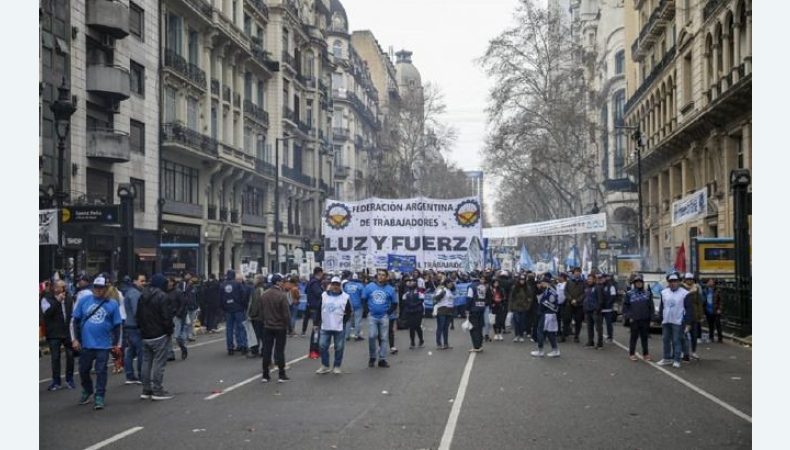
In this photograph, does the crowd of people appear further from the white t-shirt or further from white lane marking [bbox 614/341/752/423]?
white lane marking [bbox 614/341/752/423]

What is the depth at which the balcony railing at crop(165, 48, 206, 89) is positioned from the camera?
40719mm

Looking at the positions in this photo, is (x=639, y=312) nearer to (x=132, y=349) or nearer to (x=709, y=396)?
(x=709, y=396)

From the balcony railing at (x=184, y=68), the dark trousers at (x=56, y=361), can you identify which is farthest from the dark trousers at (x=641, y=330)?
the balcony railing at (x=184, y=68)

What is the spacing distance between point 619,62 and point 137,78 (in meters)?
41.7

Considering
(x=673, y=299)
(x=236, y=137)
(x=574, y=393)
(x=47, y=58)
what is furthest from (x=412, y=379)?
(x=236, y=137)

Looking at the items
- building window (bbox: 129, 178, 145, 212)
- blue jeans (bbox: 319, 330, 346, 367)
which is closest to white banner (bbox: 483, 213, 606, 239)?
building window (bbox: 129, 178, 145, 212)

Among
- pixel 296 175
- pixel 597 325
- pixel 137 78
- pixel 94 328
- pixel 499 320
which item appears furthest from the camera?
pixel 296 175

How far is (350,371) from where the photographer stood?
53.4 ft

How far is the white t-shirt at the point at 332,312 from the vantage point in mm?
15734

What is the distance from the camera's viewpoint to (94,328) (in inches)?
488

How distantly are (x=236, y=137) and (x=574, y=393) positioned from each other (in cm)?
3938

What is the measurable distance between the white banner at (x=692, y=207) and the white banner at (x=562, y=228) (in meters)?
12.6

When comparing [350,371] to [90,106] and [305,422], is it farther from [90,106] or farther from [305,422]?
[90,106]

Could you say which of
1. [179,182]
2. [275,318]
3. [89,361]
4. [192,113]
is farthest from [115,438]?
[192,113]
